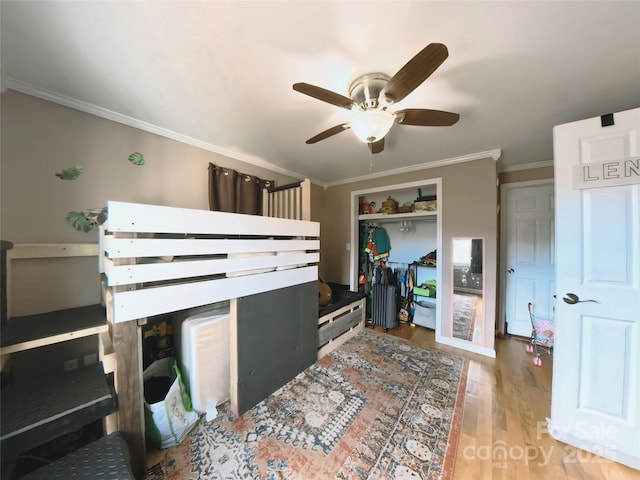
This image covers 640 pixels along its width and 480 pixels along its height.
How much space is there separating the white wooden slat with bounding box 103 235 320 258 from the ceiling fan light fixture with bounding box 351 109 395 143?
1.07m

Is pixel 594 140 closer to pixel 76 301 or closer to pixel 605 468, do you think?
pixel 605 468

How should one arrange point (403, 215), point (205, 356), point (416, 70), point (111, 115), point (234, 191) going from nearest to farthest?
point (416, 70) → point (205, 356) → point (111, 115) → point (234, 191) → point (403, 215)

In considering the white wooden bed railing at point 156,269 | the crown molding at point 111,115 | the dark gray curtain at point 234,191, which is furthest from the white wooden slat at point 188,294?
the crown molding at point 111,115

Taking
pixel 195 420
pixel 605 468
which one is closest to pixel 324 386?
pixel 195 420

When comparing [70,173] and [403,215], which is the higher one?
[70,173]

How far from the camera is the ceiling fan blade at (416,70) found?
0.88 m

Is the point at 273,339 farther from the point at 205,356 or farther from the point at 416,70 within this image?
the point at 416,70

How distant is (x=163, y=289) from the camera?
47.6 inches

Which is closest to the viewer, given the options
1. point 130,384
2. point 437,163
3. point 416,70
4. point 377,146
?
point 416,70

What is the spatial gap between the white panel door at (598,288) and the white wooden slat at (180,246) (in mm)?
2044

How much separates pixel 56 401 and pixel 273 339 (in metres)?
1.15

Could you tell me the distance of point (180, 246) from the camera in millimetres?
1253

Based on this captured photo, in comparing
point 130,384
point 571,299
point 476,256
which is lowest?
point 130,384

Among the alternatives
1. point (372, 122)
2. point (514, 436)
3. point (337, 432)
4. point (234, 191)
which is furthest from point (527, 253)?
point (234, 191)
